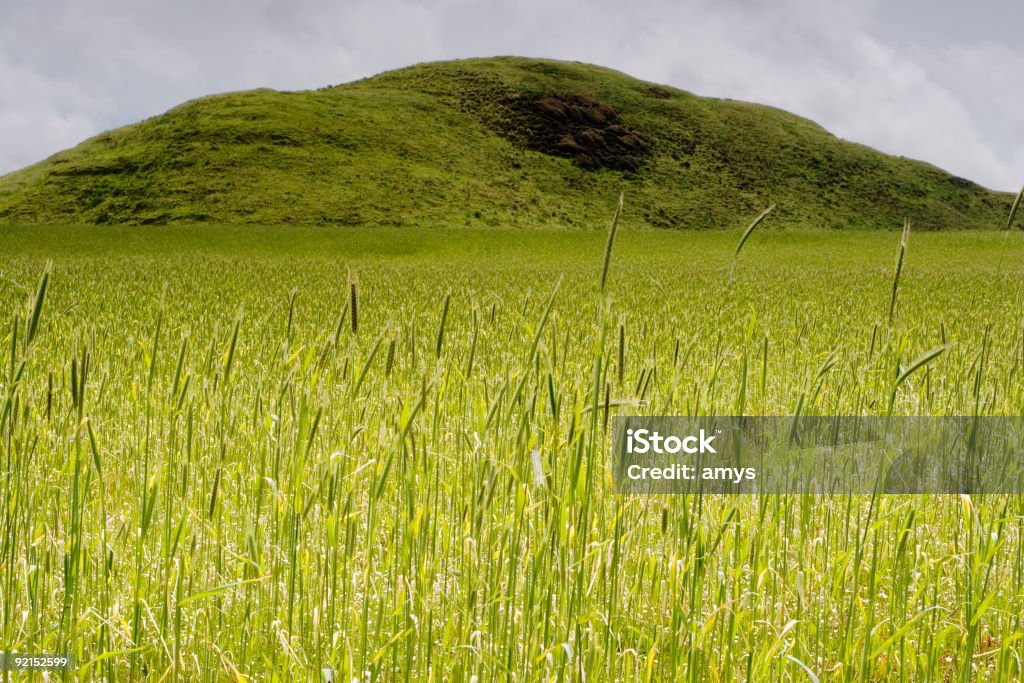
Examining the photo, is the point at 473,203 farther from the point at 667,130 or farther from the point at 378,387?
the point at 378,387

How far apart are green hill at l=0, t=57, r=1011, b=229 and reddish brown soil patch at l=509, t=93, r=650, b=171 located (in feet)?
0.64

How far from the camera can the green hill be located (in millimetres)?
49938

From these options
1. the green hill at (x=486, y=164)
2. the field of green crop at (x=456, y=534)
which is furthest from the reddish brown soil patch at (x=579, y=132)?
the field of green crop at (x=456, y=534)

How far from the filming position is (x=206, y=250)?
110 ft

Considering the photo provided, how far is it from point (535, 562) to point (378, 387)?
10.8 ft

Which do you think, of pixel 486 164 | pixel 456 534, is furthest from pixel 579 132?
pixel 456 534

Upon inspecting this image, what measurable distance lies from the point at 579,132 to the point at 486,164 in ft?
49.0

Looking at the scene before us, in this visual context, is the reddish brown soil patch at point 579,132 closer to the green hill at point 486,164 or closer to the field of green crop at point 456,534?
the green hill at point 486,164

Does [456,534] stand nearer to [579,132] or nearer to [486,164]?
[486,164]

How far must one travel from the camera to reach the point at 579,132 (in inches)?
2933

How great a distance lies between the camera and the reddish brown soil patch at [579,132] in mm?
71938

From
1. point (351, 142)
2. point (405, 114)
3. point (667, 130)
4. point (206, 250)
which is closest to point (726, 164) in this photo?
point (667, 130)

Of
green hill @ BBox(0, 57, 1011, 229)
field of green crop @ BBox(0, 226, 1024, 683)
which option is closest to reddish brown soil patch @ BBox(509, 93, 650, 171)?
green hill @ BBox(0, 57, 1011, 229)

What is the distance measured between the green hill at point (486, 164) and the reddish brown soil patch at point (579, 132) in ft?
0.64
